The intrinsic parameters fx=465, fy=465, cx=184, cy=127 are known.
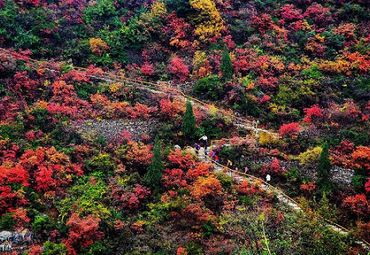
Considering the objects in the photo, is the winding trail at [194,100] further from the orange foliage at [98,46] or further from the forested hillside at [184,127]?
the orange foliage at [98,46]

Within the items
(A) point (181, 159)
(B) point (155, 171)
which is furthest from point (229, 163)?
(B) point (155, 171)

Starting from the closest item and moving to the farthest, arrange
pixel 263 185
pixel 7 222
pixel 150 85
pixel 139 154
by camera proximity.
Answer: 1. pixel 7 222
2. pixel 263 185
3. pixel 139 154
4. pixel 150 85

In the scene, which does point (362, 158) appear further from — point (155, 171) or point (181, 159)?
point (155, 171)

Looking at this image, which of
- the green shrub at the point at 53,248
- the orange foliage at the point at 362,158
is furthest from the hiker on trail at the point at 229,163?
the green shrub at the point at 53,248

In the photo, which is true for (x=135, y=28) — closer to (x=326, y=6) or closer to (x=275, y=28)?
(x=275, y=28)

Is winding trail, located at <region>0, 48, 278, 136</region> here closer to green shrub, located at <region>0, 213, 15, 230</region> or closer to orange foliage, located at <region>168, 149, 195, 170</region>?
orange foliage, located at <region>168, 149, 195, 170</region>

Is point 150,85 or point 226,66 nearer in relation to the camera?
point 226,66

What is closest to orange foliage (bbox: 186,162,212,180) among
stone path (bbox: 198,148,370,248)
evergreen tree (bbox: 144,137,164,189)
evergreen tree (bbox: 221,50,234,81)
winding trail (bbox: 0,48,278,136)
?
stone path (bbox: 198,148,370,248)
